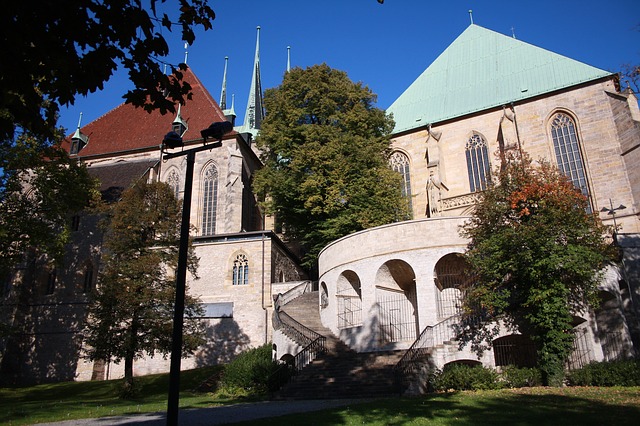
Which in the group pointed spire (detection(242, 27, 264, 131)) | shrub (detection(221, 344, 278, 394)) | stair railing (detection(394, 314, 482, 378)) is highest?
pointed spire (detection(242, 27, 264, 131))

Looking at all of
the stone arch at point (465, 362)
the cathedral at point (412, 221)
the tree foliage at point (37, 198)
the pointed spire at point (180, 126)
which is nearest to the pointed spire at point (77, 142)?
the cathedral at point (412, 221)

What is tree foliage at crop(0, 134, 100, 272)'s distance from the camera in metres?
22.1

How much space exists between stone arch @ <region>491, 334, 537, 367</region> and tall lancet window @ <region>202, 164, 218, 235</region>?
68.9ft

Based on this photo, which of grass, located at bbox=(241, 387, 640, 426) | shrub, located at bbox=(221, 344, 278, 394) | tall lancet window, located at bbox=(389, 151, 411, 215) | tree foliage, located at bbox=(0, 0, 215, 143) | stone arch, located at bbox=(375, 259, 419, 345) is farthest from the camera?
tall lancet window, located at bbox=(389, 151, 411, 215)

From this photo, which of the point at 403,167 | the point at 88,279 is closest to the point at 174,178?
the point at 88,279

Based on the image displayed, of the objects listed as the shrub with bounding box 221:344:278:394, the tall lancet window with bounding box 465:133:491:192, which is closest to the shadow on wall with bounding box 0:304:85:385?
the shrub with bounding box 221:344:278:394

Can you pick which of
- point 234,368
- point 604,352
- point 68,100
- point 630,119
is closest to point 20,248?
point 234,368

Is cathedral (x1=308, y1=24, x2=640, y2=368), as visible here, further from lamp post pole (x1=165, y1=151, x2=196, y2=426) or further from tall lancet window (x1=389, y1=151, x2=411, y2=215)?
lamp post pole (x1=165, y1=151, x2=196, y2=426)

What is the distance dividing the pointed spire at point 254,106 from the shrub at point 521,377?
37503mm

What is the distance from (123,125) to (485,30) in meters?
28.9

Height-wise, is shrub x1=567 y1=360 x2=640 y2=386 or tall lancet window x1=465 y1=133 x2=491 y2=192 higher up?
tall lancet window x1=465 y1=133 x2=491 y2=192

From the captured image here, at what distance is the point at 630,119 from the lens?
2538 centimetres

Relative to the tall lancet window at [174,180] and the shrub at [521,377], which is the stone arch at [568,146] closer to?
the shrub at [521,377]

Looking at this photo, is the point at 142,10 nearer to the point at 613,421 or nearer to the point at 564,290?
the point at 613,421
